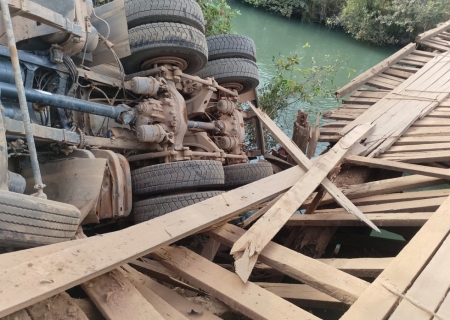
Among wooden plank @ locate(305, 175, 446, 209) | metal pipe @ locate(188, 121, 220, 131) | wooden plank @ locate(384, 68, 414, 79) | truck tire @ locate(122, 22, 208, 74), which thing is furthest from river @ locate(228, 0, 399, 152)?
truck tire @ locate(122, 22, 208, 74)

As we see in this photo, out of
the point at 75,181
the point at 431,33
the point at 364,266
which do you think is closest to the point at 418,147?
the point at 364,266

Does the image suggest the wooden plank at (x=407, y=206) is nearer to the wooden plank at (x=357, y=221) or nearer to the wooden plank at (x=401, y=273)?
the wooden plank at (x=357, y=221)

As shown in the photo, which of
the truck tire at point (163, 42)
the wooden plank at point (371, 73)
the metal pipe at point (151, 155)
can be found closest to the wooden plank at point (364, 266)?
the metal pipe at point (151, 155)

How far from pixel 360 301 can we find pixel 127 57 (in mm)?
2593

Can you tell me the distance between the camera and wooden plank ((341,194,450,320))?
1.72m

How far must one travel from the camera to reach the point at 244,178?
12.7 ft

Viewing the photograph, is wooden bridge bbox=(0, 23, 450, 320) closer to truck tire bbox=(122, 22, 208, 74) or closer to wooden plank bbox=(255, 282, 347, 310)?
wooden plank bbox=(255, 282, 347, 310)

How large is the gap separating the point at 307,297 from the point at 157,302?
83 centimetres

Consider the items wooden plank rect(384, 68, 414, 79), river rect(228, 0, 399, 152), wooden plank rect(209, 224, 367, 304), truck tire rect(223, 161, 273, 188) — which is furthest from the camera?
river rect(228, 0, 399, 152)

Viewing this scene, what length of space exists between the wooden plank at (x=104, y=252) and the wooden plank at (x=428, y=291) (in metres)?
1.00

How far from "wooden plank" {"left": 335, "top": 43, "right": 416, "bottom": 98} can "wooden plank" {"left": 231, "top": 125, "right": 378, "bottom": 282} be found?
265cm

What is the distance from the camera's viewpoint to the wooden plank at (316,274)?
187cm

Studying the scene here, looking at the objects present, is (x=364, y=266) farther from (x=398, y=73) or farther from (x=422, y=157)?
(x=398, y=73)

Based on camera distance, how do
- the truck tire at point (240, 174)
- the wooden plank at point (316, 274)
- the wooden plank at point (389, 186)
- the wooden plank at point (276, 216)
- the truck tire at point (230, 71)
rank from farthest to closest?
1. the truck tire at point (230, 71)
2. the truck tire at point (240, 174)
3. the wooden plank at point (389, 186)
4. the wooden plank at point (276, 216)
5. the wooden plank at point (316, 274)
